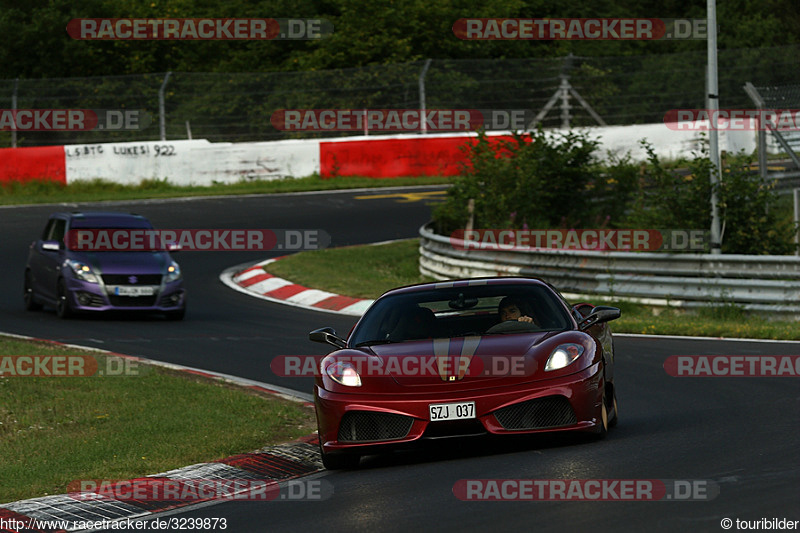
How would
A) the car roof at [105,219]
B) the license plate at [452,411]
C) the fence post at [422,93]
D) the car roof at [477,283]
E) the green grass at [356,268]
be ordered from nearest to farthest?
1. the license plate at [452,411]
2. the car roof at [477,283]
3. the car roof at [105,219]
4. the green grass at [356,268]
5. the fence post at [422,93]

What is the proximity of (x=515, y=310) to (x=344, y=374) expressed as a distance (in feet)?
5.01

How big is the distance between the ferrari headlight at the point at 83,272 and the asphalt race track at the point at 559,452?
606 mm

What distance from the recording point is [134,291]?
61.0ft

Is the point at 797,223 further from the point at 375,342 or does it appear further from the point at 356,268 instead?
the point at 375,342

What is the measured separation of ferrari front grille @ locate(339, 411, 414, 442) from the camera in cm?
852

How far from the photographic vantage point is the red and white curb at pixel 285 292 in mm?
19734

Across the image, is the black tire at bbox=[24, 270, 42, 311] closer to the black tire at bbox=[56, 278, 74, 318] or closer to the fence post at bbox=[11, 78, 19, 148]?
the black tire at bbox=[56, 278, 74, 318]

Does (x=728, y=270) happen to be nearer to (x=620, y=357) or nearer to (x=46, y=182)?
(x=620, y=357)

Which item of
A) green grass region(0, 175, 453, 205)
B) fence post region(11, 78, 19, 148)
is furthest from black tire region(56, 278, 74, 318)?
fence post region(11, 78, 19, 148)

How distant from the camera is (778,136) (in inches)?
824

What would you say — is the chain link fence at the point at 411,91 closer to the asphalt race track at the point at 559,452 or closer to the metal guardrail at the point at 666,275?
the metal guardrail at the point at 666,275

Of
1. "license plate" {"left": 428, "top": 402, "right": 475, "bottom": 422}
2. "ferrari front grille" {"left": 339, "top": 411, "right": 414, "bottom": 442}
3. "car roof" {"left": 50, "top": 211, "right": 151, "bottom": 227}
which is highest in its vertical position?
"car roof" {"left": 50, "top": 211, "right": 151, "bottom": 227}

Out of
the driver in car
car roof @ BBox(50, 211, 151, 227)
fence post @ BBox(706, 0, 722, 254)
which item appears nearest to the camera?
the driver in car

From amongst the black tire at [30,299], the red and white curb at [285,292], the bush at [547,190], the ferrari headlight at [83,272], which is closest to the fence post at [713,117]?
the bush at [547,190]
